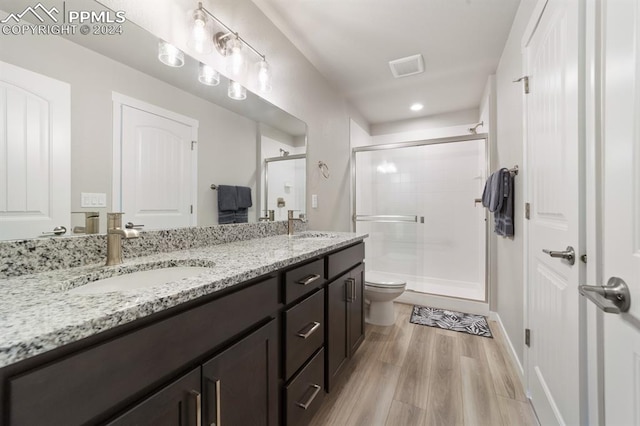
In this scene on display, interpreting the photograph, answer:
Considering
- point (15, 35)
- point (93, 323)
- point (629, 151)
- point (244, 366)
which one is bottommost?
point (244, 366)

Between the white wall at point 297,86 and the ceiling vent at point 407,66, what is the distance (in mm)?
660

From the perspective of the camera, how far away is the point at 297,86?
6.98ft

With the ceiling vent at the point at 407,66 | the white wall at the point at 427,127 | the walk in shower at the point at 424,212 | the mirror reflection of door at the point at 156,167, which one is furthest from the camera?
the white wall at the point at 427,127

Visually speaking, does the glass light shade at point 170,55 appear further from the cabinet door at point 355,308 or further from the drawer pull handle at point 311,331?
the cabinet door at point 355,308

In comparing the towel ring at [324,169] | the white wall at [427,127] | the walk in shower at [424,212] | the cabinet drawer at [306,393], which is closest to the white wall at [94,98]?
the cabinet drawer at [306,393]

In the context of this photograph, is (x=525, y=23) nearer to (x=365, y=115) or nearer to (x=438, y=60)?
(x=438, y=60)

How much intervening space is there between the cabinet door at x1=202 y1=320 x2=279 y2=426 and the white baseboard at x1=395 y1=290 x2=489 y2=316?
2.34 m

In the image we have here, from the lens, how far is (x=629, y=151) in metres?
0.59

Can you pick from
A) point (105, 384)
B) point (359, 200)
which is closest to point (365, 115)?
point (359, 200)

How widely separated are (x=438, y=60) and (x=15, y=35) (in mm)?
2578

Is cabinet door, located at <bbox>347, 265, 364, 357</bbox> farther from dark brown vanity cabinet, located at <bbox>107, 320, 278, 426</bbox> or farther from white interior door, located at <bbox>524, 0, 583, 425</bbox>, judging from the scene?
white interior door, located at <bbox>524, 0, 583, 425</bbox>

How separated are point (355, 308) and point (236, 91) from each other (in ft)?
5.16

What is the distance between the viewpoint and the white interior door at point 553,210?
0.90m

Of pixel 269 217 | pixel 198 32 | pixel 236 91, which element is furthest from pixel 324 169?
pixel 198 32
